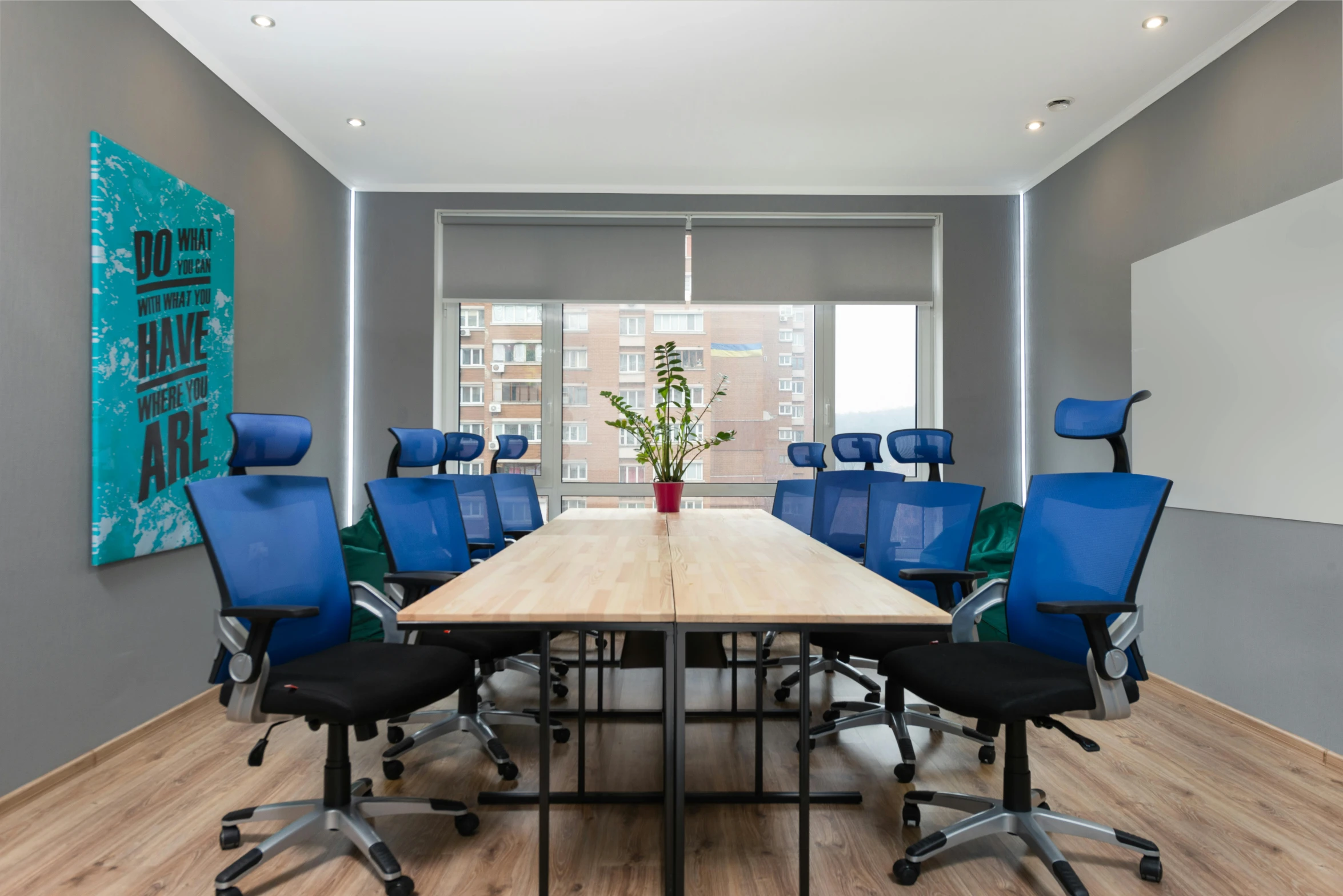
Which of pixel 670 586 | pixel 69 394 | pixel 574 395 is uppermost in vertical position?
pixel 574 395

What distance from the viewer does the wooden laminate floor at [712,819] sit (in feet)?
6.87

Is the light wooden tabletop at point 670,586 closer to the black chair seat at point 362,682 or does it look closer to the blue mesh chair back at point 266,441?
the black chair seat at point 362,682

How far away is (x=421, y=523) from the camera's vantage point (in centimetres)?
300

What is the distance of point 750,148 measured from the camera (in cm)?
486

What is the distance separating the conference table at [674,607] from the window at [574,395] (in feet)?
10.3

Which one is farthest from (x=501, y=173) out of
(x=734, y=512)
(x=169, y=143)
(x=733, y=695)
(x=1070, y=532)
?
(x=1070, y=532)

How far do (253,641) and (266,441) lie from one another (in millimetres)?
582

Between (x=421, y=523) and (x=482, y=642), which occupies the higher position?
(x=421, y=523)

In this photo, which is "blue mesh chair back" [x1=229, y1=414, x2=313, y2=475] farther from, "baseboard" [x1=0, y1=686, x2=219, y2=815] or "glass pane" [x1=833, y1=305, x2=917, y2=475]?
"glass pane" [x1=833, y1=305, x2=917, y2=475]

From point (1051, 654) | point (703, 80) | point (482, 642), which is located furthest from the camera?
point (703, 80)

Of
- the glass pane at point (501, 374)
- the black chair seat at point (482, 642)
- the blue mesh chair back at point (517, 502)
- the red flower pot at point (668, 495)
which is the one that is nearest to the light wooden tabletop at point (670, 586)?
the black chair seat at point (482, 642)

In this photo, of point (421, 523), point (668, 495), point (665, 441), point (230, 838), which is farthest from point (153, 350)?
point (668, 495)

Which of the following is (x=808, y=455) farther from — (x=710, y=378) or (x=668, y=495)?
(x=710, y=378)

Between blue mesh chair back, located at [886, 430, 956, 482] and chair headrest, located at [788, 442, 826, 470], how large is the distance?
3.93ft
